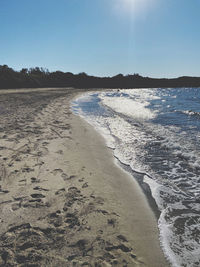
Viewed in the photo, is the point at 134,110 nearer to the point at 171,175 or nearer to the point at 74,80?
the point at 171,175

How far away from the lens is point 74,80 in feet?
238

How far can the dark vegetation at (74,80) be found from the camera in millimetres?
40500

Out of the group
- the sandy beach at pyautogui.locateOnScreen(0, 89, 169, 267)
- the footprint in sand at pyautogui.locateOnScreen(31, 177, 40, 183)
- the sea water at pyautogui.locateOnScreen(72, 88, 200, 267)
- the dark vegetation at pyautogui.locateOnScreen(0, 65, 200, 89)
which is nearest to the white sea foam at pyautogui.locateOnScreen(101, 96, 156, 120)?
the sea water at pyautogui.locateOnScreen(72, 88, 200, 267)

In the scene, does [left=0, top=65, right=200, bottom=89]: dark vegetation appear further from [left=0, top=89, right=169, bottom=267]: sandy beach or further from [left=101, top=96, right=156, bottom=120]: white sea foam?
[left=0, top=89, right=169, bottom=267]: sandy beach

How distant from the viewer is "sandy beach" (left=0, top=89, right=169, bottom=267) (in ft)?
6.97

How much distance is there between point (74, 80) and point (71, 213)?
74509 mm

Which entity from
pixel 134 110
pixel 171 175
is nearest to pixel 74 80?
pixel 134 110

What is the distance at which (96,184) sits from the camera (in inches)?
148

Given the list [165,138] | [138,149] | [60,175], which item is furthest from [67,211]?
[165,138]

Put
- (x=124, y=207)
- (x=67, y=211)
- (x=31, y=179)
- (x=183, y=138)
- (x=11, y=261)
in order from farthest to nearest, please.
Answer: (x=183, y=138)
(x=31, y=179)
(x=124, y=207)
(x=67, y=211)
(x=11, y=261)

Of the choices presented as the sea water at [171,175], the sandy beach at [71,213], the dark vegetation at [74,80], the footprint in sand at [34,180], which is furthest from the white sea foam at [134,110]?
the dark vegetation at [74,80]

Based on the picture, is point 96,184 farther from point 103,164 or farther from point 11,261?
point 11,261

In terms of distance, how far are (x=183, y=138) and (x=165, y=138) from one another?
0.78 m

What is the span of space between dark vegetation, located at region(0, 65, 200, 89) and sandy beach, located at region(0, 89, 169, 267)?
1498 inches
